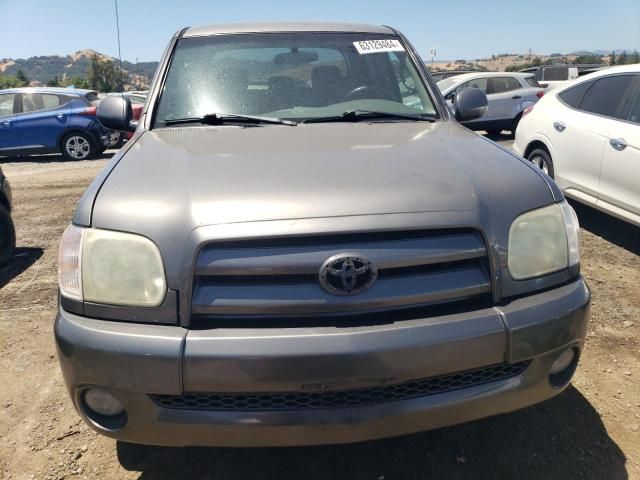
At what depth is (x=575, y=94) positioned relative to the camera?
5.40 m

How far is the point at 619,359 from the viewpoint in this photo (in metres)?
3.01

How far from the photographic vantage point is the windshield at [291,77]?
2.86 metres

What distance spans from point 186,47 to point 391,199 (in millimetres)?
1947

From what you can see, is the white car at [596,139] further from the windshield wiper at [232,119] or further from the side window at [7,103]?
the side window at [7,103]

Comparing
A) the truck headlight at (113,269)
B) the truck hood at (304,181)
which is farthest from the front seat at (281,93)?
the truck headlight at (113,269)

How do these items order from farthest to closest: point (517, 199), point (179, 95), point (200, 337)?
point (179, 95) < point (517, 199) < point (200, 337)

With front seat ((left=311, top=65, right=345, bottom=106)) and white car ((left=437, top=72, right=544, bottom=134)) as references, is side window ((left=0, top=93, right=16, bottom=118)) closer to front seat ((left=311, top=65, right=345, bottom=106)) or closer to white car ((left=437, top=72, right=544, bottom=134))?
white car ((left=437, top=72, right=544, bottom=134))

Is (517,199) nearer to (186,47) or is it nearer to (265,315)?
(265,315)

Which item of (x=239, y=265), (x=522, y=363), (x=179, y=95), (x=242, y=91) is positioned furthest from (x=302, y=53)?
(x=522, y=363)

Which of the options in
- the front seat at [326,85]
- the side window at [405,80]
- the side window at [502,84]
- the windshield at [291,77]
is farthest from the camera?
the side window at [502,84]

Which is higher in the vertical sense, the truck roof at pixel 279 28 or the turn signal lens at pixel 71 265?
the truck roof at pixel 279 28

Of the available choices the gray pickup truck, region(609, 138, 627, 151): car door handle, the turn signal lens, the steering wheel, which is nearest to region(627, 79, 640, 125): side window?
region(609, 138, 627, 151): car door handle

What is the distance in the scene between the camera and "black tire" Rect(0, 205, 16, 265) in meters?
4.74

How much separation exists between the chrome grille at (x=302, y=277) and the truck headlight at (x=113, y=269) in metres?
0.16
